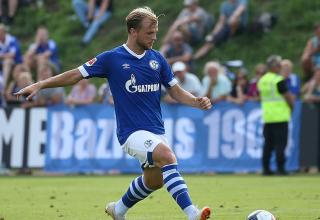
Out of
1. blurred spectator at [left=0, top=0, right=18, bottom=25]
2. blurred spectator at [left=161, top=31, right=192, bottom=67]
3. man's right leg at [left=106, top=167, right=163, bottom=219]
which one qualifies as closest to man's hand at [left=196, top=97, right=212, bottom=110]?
man's right leg at [left=106, top=167, right=163, bottom=219]

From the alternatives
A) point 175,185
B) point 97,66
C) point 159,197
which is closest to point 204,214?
point 175,185

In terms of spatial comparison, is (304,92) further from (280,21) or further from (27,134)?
(27,134)

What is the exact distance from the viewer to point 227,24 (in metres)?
24.9

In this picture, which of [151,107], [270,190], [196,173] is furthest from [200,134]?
[151,107]

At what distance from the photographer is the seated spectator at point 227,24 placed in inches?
960

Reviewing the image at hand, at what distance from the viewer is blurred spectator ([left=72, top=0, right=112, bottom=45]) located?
89.0ft

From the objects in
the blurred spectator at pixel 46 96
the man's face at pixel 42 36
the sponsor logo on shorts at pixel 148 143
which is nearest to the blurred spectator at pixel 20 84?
the blurred spectator at pixel 46 96

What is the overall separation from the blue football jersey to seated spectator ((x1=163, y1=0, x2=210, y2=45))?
14.1 metres

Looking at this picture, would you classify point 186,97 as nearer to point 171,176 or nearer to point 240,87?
point 171,176

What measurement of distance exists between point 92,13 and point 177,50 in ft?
14.5

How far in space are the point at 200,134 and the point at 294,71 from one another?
4.46 metres

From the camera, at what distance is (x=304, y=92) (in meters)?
22.6

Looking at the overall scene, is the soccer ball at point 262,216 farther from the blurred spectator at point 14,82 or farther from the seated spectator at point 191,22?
the seated spectator at point 191,22

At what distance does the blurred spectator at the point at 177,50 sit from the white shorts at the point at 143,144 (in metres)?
13.3
